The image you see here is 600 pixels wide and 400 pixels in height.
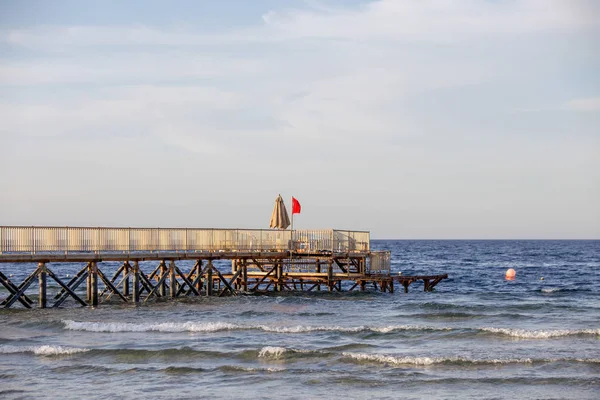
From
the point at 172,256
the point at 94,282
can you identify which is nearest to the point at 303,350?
the point at 94,282

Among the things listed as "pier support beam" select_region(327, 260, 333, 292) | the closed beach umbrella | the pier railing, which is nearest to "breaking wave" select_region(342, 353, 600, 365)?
the pier railing

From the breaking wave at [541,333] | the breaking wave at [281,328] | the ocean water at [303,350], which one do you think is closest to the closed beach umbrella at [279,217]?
the ocean water at [303,350]

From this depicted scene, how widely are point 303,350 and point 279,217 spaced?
19034mm

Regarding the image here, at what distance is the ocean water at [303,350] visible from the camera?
21672mm

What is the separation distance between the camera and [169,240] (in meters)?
39.8

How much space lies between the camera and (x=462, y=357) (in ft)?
83.5

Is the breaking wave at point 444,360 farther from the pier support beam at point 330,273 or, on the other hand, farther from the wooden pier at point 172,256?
the pier support beam at point 330,273

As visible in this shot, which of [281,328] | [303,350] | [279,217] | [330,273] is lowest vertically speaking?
[303,350]

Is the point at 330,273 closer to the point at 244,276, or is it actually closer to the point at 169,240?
the point at 244,276

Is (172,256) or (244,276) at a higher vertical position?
(172,256)

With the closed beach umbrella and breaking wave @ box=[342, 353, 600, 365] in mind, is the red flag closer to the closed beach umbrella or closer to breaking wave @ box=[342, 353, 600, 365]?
the closed beach umbrella

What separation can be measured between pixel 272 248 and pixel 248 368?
19.7 m

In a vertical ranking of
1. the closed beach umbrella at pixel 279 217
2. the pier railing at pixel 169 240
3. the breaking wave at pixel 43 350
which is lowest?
the breaking wave at pixel 43 350

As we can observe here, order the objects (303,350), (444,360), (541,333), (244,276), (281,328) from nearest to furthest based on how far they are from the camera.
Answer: (444,360)
(303,350)
(541,333)
(281,328)
(244,276)
